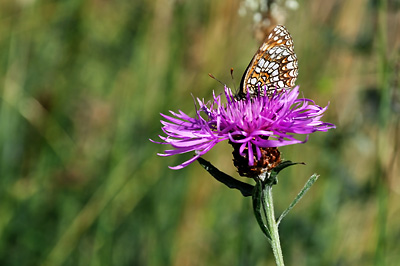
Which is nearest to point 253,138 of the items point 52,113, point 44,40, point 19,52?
point 52,113

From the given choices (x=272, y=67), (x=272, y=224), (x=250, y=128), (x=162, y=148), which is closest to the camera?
(x=272, y=224)

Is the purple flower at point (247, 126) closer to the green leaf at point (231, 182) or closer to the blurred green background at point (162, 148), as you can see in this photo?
the green leaf at point (231, 182)

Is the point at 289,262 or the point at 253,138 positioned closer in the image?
the point at 253,138

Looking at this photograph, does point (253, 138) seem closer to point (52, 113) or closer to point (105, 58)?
point (52, 113)

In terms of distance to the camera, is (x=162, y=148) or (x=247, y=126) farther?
(x=162, y=148)

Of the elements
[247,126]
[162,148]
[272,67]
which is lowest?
[162,148]

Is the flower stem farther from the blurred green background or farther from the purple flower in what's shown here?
the blurred green background

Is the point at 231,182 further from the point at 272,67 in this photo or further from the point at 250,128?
the point at 272,67

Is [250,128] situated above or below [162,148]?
above

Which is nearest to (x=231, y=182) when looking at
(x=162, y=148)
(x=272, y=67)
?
(x=272, y=67)
